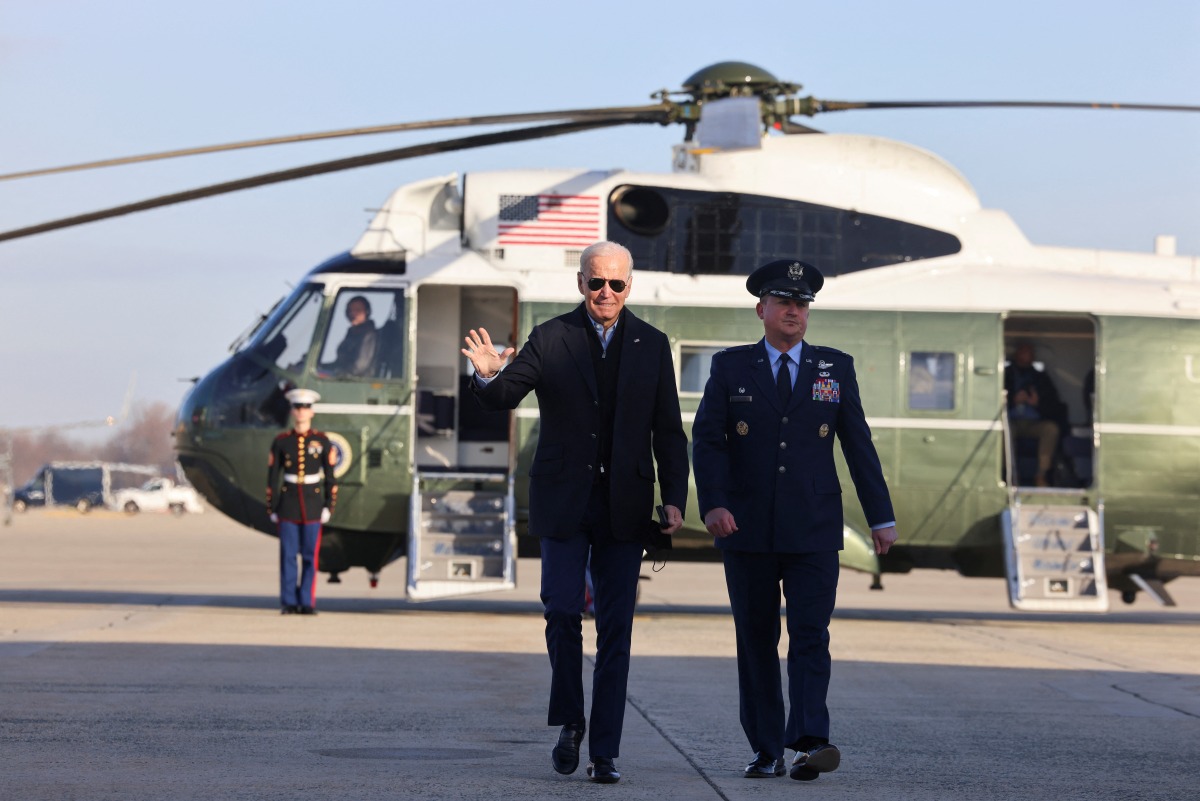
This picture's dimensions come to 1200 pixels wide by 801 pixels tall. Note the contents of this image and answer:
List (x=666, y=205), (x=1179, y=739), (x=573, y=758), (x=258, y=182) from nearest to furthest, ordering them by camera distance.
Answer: (x=573, y=758)
(x=1179, y=739)
(x=258, y=182)
(x=666, y=205)

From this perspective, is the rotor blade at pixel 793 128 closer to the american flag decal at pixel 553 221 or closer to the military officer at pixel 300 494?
the american flag decal at pixel 553 221

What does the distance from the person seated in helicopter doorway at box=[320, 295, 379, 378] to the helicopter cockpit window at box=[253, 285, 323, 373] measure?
0.25m

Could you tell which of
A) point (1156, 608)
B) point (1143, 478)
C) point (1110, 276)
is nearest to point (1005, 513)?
point (1143, 478)

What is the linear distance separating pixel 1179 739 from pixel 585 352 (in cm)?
325

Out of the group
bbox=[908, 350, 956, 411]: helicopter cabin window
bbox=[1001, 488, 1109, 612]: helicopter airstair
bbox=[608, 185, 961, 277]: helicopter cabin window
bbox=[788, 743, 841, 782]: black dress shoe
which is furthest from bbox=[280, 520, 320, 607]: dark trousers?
bbox=[788, 743, 841, 782]: black dress shoe

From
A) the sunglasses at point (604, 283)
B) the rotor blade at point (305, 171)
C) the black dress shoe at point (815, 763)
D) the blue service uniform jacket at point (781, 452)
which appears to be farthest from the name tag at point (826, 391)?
the rotor blade at point (305, 171)

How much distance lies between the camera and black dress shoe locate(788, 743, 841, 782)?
19.5 feet

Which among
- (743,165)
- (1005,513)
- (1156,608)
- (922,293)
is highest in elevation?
→ (743,165)

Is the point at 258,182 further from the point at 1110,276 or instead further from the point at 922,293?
the point at 1110,276

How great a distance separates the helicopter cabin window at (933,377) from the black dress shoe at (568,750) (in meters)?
8.51

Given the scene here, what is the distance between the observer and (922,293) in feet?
45.9

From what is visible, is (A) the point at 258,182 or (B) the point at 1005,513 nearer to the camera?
(A) the point at 258,182

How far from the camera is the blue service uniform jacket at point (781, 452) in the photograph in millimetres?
6262

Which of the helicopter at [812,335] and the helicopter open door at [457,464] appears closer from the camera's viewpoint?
the helicopter open door at [457,464]
